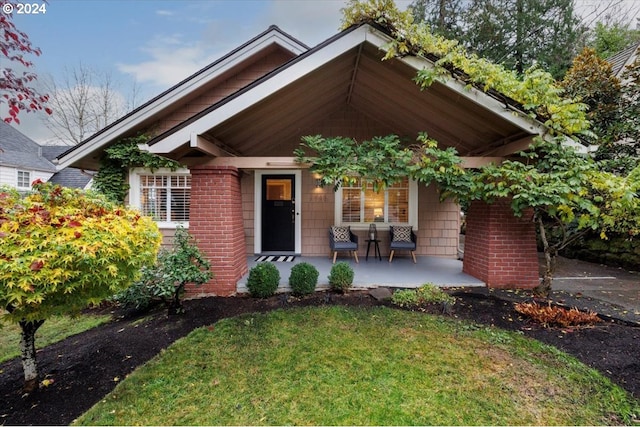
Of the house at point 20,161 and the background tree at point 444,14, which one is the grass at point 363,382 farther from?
the house at point 20,161

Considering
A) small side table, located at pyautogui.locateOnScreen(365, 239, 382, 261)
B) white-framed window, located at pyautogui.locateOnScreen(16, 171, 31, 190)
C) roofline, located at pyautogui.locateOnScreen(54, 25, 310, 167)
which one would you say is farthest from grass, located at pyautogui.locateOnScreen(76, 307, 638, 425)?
white-framed window, located at pyautogui.locateOnScreen(16, 171, 31, 190)

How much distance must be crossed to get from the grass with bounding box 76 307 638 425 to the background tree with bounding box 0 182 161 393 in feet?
2.95

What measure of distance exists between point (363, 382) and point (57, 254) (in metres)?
2.66

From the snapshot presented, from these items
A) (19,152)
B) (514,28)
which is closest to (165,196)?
(19,152)

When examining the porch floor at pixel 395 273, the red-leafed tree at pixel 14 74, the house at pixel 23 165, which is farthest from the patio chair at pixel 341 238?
the house at pixel 23 165

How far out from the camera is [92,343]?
3439 mm

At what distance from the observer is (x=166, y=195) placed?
736cm

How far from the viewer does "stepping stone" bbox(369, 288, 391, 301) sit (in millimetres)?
4594

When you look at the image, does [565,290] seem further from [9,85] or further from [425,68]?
[9,85]

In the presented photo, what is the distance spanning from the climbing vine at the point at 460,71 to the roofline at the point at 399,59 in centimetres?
6

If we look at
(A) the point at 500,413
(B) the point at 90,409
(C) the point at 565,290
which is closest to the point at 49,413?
(B) the point at 90,409

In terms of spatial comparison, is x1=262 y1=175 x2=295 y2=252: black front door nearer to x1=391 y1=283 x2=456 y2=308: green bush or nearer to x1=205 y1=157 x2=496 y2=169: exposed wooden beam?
x1=205 y1=157 x2=496 y2=169: exposed wooden beam

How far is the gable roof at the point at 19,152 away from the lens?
590 inches

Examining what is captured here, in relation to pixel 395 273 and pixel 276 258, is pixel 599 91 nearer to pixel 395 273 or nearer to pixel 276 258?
pixel 395 273
